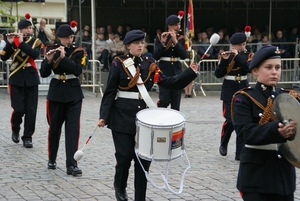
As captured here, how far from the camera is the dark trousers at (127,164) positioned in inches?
276

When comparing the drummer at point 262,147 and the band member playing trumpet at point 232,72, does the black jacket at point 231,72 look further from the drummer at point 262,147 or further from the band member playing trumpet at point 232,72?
the drummer at point 262,147

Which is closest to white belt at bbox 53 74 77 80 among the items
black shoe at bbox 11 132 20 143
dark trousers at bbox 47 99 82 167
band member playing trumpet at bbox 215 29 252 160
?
dark trousers at bbox 47 99 82 167

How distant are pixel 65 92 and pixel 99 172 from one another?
117 centimetres

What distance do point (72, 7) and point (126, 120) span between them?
52.3 feet

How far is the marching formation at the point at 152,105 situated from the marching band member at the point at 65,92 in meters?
0.01

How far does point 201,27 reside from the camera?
25.1 metres

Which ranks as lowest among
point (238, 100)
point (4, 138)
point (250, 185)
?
point (4, 138)

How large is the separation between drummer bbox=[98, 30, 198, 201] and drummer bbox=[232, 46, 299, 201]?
1939 mm

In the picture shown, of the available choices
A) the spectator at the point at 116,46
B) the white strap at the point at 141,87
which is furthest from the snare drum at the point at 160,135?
the spectator at the point at 116,46

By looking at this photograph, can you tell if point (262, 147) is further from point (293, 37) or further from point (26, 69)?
point (293, 37)

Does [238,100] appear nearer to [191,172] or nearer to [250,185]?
[250,185]

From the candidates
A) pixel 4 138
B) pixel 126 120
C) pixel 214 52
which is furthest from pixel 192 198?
pixel 214 52

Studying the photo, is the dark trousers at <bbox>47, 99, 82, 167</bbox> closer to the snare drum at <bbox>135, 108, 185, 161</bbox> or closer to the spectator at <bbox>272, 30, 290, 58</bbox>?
the snare drum at <bbox>135, 108, 185, 161</bbox>

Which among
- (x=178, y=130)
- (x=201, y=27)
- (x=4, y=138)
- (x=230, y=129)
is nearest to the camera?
(x=178, y=130)
